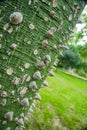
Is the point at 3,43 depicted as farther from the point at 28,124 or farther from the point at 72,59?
A: the point at 72,59

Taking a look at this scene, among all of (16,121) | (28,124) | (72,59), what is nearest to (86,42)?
(28,124)

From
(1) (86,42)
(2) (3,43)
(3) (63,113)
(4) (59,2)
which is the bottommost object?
(3) (63,113)

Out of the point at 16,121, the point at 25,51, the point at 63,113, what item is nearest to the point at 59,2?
the point at 25,51

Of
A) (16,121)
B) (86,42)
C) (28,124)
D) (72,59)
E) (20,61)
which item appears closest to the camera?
(20,61)

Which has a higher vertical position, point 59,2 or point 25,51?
point 59,2

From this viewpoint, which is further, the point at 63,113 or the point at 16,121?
the point at 63,113

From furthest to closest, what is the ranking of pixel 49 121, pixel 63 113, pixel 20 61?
pixel 63 113 < pixel 49 121 < pixel 20 61
